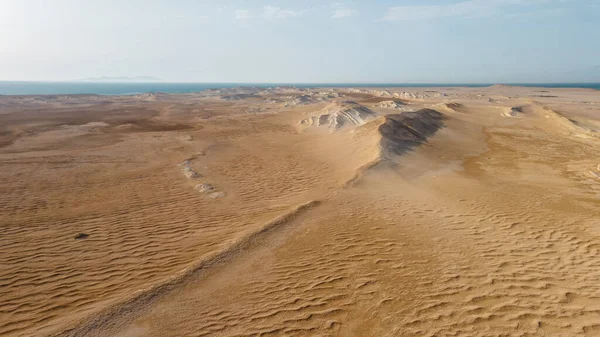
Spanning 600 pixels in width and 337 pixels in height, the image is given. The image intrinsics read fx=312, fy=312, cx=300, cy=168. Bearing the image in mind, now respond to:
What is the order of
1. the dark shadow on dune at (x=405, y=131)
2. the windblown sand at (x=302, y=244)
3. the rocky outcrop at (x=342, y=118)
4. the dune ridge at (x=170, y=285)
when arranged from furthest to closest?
the rocky outcrop at (x=342, y=118), the dark shadow on dune at (x=405, y=131), the windblown sand at (x=302, y=244), the dune ridge at (x=170, y=285)

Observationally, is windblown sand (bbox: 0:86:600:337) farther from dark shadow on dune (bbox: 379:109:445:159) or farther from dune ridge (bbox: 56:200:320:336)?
dark shadow on dune (bbox: 379:109:445:159)

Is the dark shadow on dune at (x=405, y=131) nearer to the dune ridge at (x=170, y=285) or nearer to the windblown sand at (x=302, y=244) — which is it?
the windblown sand at (x=302, y=244)

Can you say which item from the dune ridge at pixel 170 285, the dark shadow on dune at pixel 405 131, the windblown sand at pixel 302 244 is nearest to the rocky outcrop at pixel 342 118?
the dark shadow on dune at pixel 405 131

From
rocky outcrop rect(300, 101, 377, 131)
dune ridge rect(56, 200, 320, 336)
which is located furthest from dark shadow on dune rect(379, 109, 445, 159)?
dune ridge rect(56, 200, 320, 336)

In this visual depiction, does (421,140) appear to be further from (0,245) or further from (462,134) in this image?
(0,245)

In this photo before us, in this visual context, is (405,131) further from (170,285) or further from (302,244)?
(170,285)

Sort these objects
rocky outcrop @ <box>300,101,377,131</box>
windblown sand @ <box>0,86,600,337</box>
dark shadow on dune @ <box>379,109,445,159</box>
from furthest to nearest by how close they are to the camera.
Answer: rocky outcrop @ <box>300,101,377,131</box> < dark shadow on dune @ <box>379,109,445,159</box> < windblown sand @ <box>0,86,600,337</box>
